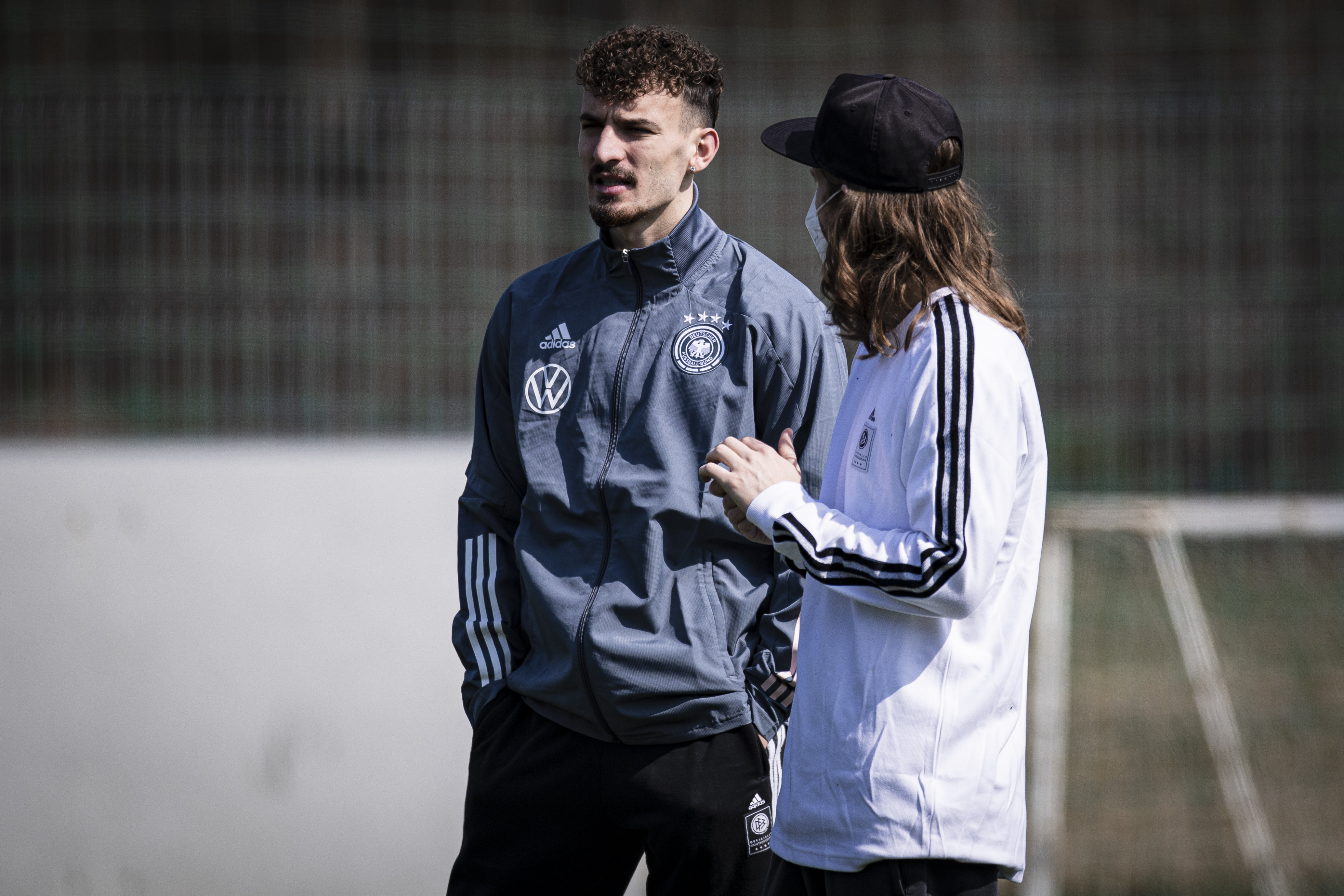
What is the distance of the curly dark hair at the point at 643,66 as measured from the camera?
2385 mm

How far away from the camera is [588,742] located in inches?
92.4

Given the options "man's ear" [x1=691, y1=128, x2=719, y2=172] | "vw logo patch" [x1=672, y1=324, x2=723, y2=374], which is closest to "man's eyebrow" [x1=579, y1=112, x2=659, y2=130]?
"man's ear" [x1=691, y1=128, x2=719, y2=172]

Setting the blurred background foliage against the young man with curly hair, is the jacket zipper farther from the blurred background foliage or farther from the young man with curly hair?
the blurred background foliage

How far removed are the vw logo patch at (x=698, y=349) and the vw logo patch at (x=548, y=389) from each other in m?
0.22

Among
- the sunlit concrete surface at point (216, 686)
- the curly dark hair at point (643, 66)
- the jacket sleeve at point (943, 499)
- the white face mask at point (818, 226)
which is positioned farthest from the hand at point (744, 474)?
the sunlit concrete surface at point (216, 686)

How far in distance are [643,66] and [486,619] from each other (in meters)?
1.07

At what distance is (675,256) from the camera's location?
95.3 inches

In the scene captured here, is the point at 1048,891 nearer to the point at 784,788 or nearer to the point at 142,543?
the point at 784,788

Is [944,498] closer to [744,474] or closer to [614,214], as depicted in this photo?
[744,474]

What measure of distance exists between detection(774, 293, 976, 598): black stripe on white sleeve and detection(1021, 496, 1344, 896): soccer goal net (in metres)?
2.64

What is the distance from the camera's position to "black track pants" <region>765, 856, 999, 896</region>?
1.71 metres

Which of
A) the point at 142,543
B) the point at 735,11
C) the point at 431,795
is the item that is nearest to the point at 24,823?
the point at 142,543

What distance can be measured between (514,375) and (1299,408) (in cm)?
382

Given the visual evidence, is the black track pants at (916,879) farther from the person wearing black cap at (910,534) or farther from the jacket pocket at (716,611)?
the jacket pocket at (716,611)
